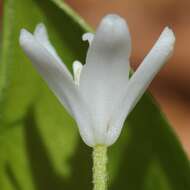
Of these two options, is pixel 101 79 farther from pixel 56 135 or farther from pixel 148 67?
pixel 56 135

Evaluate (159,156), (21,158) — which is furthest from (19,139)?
(159,156)

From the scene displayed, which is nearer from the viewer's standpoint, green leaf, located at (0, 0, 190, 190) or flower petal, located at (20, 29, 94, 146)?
flower petal, located at (20, 29, 94, 146)

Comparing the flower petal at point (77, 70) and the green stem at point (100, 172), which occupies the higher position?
the flower petal at point (77, 70)

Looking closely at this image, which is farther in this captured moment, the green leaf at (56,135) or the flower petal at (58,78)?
the green leaf at (56,135)

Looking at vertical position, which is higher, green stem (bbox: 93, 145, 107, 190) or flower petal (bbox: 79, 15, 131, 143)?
flower petal (bbox: 79, 15, 131, 143)

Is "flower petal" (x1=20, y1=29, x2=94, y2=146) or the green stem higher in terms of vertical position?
"flower petal" (x1=20, y1=29, x2=94, y2=146)

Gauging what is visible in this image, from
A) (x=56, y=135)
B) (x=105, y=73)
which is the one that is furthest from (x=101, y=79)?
(x=56, y=135)

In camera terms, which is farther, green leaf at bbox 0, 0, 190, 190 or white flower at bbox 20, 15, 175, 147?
green leaf at bbox 0, 0, 190, 190
